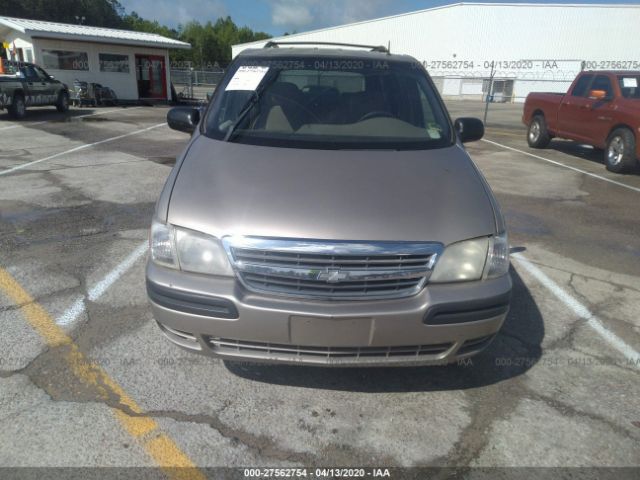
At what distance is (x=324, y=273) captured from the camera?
2.24 meters

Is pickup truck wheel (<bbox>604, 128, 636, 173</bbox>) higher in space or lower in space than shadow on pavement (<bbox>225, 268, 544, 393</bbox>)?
higher

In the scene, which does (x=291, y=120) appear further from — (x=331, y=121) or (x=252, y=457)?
(x=252, y=457)

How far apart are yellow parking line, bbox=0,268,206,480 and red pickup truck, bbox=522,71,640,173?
9.42 metres

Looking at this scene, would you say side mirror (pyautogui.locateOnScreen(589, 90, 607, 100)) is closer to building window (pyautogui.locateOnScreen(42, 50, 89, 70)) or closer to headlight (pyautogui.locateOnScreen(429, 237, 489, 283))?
headlight (pyautogui.locateOnScreen(429, 237, 489, 283))

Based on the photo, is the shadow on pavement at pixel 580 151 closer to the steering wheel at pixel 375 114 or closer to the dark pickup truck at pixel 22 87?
the steering wheel at pixel 375 114

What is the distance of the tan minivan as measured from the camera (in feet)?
7.39

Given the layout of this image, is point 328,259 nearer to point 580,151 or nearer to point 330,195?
point 330,195

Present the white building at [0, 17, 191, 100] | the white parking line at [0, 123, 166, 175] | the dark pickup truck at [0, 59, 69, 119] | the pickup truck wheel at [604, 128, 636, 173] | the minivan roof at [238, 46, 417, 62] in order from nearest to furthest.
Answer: the minivan roof at [238, 46, 417, 62]
the white parking line at [0, 123, 166, 175]
the pickup truck wheel at [604, 128, 636, 173]
the dark pickup truck at [0, 59, 69, 119]
the white building at [0, 17, 191, 100]

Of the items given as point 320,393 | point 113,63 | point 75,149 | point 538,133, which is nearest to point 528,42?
point 113,63

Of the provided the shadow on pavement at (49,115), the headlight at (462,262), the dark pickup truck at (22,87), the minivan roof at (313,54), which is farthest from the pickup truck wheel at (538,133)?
the dark pickup truck at (22,87)

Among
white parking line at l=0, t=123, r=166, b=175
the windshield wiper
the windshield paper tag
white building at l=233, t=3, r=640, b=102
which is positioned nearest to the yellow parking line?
the windshield wiper

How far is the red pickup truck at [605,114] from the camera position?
8.90 m

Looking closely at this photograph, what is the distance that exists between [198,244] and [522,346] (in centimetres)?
228

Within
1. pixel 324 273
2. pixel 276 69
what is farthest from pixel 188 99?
pixel 324 273
